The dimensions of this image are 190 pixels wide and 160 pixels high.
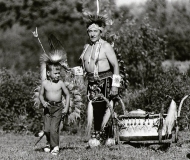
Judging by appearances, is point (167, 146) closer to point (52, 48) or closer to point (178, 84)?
point (52, 48)

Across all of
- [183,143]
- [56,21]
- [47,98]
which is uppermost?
[56,21]

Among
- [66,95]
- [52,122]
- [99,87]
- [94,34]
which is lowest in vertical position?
[52,122]

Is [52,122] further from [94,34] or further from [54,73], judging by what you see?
[94,34]

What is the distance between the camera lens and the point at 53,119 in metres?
5.67

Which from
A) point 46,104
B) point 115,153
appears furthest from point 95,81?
point 115,153

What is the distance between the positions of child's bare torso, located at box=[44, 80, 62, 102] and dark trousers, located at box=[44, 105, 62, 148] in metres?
0.12

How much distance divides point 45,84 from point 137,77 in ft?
20.4

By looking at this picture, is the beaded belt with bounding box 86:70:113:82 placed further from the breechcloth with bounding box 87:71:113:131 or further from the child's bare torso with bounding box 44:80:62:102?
the child's bare torso with bounding box 44:80:62:102

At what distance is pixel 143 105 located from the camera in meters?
9.28

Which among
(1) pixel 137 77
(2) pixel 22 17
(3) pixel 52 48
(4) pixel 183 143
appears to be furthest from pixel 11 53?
(4) pixel 183 143

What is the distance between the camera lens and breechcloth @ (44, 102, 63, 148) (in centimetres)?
562

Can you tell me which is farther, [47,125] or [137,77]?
[137,77]

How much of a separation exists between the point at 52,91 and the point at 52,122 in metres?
0.40

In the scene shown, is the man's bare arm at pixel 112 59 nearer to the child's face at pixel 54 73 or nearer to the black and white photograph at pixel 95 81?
the black and white photograph at pixel 95 81
